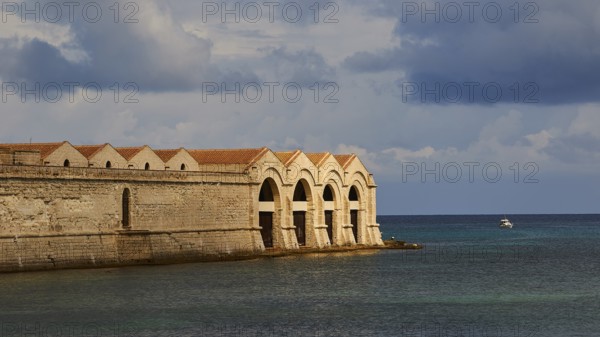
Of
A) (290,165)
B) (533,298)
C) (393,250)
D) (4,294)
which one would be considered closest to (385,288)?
(533,298)

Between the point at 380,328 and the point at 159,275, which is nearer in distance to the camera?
the point at 380,328

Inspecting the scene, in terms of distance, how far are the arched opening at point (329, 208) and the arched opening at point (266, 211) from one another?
6770 millimetres

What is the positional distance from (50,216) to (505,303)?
21.8 meters

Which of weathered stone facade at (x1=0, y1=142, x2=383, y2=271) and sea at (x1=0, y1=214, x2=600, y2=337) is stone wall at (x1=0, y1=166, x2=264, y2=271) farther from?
sea at (x1=0, y1=214, x2=600, y2=337)

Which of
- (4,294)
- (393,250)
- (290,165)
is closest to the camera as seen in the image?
(4,294)

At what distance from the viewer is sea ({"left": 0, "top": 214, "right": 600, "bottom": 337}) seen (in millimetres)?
42031

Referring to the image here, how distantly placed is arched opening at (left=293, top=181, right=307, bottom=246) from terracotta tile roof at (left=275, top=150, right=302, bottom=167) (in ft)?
7.06

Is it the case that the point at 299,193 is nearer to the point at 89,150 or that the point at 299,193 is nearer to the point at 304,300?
the point at 89,150

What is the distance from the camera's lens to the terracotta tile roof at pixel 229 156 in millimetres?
78688

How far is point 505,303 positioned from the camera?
167ft

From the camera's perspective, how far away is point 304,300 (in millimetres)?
51938

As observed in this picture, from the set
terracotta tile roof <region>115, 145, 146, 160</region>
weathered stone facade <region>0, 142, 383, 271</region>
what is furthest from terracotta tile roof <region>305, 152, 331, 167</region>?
terracotta tile roof <region>115, 145, 146, 160</region>

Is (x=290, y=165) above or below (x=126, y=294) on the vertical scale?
above

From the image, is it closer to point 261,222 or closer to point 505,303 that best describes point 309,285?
point 505,303
